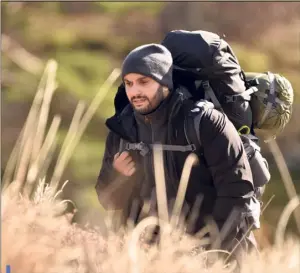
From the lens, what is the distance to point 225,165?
11.9ft

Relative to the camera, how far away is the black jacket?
3.61 m

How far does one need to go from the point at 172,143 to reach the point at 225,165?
0.78 ft

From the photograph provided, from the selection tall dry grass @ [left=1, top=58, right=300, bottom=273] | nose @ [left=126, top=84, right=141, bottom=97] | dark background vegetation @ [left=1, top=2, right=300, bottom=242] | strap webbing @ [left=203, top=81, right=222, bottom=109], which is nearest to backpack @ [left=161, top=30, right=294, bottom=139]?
strap webbing @ [left=203, top=81, right=222, bottom=109]

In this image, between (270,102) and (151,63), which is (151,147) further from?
(270,102)

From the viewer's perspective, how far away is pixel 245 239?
3.88 meters

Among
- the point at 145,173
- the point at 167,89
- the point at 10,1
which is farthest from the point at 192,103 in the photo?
the point at 10,1

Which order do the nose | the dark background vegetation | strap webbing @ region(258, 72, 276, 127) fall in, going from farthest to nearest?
the dark background vegetation, strap webbing @ region(258, 72, 276, 127), the nose

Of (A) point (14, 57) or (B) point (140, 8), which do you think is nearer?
(A) point (14, 57)

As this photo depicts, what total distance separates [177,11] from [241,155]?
720 inches

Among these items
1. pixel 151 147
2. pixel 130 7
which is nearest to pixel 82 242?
pixel 151 147

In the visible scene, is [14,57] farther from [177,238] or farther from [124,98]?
[177,238]

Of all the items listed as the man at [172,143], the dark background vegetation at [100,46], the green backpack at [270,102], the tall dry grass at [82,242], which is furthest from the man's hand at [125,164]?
the dark background vegetation at [100,46]

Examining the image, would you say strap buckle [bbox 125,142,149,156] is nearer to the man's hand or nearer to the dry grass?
the man's hand

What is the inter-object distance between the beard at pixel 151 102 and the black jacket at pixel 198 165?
0.02 metres
